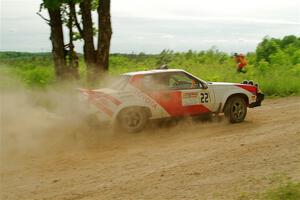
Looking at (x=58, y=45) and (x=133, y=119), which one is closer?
(x=133, y=119)

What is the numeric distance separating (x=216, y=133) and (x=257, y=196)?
448cm

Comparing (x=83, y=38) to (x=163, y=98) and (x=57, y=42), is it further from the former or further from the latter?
(x=163, y=98)

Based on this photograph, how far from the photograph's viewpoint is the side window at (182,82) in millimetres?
11070

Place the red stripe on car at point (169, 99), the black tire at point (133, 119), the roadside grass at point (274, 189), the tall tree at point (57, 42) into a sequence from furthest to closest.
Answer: the tall tree at point (57, 42) → the red stripe on car at point (169, 99) → the black tire at point (133, 119) → the roadside grass at point (274, 189)

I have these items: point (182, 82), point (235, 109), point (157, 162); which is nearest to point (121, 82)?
point (182, 82)

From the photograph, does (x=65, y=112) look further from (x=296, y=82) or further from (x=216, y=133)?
(x=296, y=82)

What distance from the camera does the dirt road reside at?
664 centimetres

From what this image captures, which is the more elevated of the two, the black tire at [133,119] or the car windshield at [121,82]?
the car windshield at [121,82]

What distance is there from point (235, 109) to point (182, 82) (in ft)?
5.05

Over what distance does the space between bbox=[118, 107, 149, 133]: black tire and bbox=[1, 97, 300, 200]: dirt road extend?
0.65 ft

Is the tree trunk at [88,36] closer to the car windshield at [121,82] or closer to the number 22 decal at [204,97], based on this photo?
the car windshield at [121,82]

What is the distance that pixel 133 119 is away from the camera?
415 inches

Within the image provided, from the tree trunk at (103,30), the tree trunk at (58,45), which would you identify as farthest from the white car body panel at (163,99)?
the tree trunk at (58,45)

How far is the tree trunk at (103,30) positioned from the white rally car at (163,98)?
13.1ft
